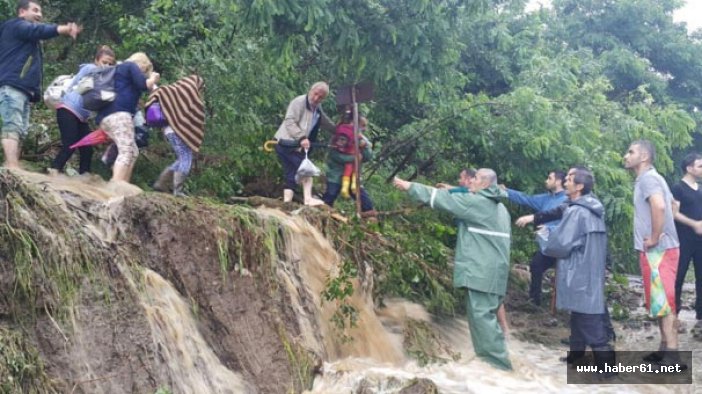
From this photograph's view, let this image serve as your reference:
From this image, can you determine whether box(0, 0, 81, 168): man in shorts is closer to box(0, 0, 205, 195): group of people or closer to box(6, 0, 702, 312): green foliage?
box(0, 0, 205, 195): group of people

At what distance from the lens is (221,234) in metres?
6.66

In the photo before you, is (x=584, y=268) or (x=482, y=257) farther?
(x=482, y=257)

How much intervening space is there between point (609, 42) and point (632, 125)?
1121 centimetres

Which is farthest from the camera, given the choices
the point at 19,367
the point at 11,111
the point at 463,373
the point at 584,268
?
the point at 463,373

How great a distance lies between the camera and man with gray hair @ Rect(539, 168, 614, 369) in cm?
718

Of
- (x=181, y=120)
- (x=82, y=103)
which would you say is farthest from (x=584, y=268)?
(x=82, y=103)

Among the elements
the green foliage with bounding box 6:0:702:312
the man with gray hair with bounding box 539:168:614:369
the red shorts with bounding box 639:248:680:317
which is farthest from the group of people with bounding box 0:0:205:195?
→ the red shorts with bounding box 639:248:680:317

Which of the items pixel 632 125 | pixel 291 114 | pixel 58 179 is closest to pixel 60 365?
pixel 58 179

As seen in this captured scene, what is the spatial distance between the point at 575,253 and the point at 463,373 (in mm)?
1426

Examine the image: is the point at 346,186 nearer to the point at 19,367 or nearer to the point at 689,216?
the point at 689,216

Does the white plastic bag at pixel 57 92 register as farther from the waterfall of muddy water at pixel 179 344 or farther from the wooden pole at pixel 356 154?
the wooden pole at pixel 356 154

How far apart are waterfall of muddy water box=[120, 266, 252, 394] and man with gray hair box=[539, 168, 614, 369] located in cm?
288

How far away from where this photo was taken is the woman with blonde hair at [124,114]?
23.9ft

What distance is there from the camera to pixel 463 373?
7.46 meters
